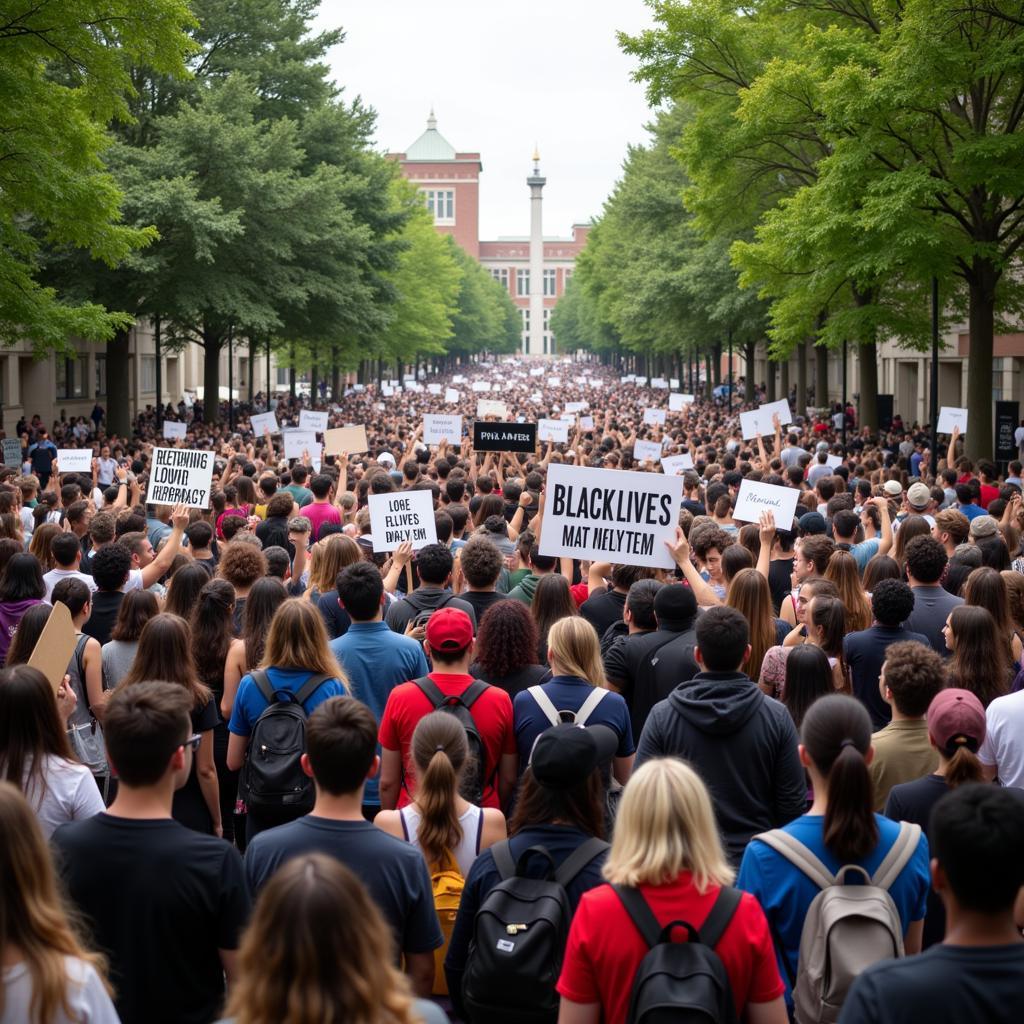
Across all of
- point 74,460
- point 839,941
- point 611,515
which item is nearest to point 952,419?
point 74,460

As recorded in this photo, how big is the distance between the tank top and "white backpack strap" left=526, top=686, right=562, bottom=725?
968 mm

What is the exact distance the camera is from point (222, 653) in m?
6.91

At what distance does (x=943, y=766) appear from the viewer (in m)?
4.84

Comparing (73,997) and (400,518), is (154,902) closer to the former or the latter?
(73,997)

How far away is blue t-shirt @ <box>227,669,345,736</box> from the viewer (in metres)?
5.96

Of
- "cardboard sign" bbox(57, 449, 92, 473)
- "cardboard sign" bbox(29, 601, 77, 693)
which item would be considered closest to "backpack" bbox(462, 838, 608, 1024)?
"cardboard sign" bbox(29, 601, 77, 693)

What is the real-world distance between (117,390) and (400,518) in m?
28.2

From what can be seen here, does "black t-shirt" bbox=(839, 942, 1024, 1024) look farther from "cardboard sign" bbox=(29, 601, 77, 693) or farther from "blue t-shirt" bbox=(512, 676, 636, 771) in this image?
"cardboard sign" bbox=(29, 601, 77, 693)

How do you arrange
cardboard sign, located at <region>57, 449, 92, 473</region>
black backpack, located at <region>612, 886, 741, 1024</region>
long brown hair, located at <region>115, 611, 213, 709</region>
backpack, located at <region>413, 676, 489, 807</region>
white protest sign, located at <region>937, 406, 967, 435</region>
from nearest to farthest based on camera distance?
1. black backpack, located at <region>612, 886, 741, 1024</region>
2. backpack, located at <region>413, 676, 489, 807</region>
3. long brown hair, located at <region>115, 611, 213, 709</region>
4. cardboard sign, located at <region>57, 449, 92, 473</region>
5. white protest sign, located at <region>937, 406, 967, 435</region>

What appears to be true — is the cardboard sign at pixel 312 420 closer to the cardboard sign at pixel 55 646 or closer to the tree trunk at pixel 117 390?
the tree trunk at pixel 117 390

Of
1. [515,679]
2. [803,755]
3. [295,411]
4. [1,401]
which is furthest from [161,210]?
[803,755]

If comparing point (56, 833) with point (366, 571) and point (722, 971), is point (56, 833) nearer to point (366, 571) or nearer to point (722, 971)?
point (722, 971)

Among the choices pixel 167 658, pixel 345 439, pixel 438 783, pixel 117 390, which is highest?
pixel 117 390

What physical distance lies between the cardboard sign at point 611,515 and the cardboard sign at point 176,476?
15.8 feet
